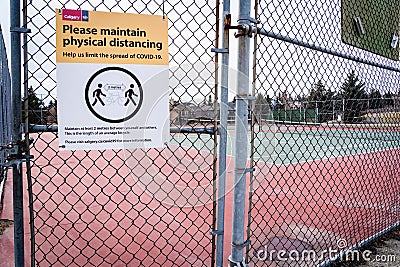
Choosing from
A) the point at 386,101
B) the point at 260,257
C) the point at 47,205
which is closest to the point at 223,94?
the point at 260,257

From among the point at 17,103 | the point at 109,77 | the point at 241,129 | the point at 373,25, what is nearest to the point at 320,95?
the point at 373,25

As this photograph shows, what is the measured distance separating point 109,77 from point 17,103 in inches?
15.8

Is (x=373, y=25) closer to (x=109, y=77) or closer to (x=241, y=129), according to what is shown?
(x=241, y=129)

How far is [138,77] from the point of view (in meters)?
1.52

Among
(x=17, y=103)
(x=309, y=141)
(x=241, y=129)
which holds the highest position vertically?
(x=17, y=103)

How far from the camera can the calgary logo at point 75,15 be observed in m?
1.38

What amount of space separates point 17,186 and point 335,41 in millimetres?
2477

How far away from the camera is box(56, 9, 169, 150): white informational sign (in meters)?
1.41

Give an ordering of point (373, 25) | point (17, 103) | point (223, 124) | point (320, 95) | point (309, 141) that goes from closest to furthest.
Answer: point (17, 103), point (223, 124), point (373, 25), point (309, 141), point (320, 95)

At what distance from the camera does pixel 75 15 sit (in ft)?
4.58

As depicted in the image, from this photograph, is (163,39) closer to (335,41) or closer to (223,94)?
(223,94)

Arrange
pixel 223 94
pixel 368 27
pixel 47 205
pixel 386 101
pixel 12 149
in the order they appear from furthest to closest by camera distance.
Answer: pixel 47 205
pixel 386 101
pixel 368 27
pixel 223 94
pixel 12 149

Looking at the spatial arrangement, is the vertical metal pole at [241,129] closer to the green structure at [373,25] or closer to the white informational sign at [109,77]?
the white informational sign at [109,77]

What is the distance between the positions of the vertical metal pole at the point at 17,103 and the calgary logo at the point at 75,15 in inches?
7.3
